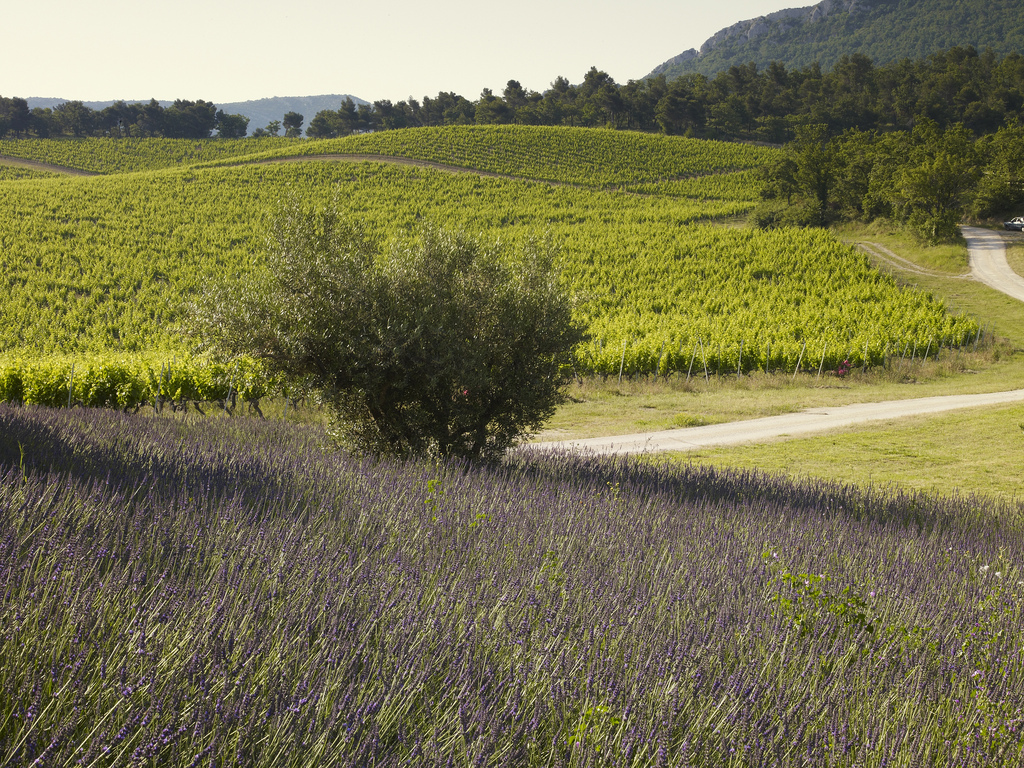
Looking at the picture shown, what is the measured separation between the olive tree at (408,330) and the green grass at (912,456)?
451cm

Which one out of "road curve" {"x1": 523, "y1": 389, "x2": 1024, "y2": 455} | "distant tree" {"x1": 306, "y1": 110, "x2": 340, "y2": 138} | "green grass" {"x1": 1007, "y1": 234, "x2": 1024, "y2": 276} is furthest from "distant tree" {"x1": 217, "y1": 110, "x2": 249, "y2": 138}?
"road curve" {"x1": 523, "y1": 389, "x2": 1024, "y2": 455}

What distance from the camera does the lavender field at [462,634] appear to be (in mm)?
1911

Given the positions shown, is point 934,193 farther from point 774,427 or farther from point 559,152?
point 559,152

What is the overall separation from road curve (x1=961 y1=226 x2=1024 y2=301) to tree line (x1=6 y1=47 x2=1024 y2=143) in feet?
139

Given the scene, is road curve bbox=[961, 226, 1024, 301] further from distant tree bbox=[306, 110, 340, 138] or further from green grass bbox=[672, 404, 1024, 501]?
distant tree bbox=[306, 110, 340, 138]

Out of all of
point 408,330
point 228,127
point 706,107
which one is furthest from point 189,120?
point 408,330

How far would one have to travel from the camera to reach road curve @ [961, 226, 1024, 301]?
38.1 m

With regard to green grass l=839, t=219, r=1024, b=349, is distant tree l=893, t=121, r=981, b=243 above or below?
above

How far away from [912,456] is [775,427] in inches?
130

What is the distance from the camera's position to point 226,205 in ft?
179

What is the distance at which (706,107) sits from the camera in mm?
100688

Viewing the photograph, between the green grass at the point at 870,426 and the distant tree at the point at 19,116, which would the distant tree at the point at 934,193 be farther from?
the distant tree at the point at 19,116

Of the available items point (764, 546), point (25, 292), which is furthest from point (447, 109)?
point (764, 546)

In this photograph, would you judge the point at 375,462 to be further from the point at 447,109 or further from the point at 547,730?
the point at 447,109
